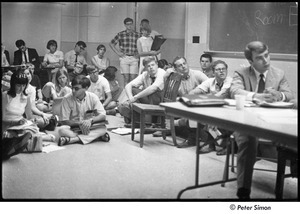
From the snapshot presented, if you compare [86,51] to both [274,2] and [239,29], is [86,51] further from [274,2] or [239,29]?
[274,2]

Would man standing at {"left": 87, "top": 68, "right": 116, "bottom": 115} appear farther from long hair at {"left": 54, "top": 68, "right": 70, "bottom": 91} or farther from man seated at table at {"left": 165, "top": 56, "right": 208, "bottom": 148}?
man seated at table at {"left": 165, "top": 56, "right": 208, "bottom": 148}

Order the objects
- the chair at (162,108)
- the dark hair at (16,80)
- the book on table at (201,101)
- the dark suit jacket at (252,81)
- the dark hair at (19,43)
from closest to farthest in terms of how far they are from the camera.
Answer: the book on table at (201,101) → the dark suit jacket at (252,81) → the dark hair at (19,43) → the dark hair at (16,80) → the chair at (162,108)

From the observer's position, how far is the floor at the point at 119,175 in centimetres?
291

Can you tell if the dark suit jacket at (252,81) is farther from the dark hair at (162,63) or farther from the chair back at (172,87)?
the dark hair at (162,63)

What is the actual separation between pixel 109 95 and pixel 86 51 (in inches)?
27.2

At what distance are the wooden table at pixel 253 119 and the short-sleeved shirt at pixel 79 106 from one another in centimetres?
186

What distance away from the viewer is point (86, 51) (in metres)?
5.52

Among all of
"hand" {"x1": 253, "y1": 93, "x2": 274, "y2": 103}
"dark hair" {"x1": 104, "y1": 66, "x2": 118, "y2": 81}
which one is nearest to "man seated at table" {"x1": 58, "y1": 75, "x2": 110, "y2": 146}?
"dark hair" {"x1": 104, "y1": 66, "x2": 118, "y2": 81}

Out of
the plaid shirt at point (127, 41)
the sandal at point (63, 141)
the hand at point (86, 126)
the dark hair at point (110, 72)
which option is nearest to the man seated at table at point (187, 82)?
the hand at point (86, 126)

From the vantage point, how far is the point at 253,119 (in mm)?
2348

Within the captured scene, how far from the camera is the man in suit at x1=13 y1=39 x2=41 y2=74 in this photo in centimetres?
385

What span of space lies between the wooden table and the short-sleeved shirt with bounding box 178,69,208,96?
150 cm

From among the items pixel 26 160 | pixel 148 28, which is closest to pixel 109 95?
pixel 148 28

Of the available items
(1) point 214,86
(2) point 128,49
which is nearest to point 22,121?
(1) point 214,86
